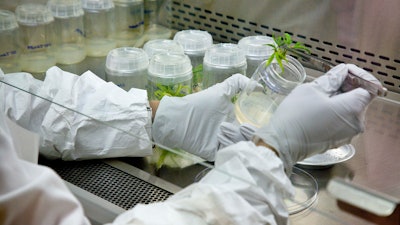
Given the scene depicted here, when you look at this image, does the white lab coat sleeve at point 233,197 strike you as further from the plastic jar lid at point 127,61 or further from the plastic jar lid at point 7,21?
the plastic jar lid at point 7,21

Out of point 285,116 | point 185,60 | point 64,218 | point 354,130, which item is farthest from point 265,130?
point 185,60

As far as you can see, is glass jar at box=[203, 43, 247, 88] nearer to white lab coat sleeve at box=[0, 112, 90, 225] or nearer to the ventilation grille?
the ventilation grille

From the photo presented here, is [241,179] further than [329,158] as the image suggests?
No

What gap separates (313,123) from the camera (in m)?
1.20

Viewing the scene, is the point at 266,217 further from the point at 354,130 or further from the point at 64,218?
the point at 64,218

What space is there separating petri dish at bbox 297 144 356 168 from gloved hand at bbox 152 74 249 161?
236mm

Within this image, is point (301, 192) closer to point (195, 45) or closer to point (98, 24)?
point (195, 45)

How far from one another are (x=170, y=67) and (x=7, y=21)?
0.61 meters

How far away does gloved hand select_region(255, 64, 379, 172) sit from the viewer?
1.20 meters

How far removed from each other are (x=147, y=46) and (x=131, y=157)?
470 millimetres

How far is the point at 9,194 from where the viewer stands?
1.04 meters

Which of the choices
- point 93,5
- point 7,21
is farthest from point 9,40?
point 93,5

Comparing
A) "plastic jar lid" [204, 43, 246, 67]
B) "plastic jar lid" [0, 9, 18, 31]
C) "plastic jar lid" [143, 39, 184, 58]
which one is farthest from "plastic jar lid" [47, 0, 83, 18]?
"plastic jar lid" [204, 43, 246, 67]

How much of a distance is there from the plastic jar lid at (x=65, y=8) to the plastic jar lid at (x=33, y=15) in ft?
0.10
